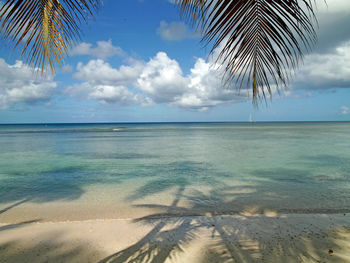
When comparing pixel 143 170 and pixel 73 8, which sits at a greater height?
pixel 73 8

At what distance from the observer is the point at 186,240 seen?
4531 mm

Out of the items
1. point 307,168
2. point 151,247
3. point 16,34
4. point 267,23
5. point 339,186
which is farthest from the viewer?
point 307,168

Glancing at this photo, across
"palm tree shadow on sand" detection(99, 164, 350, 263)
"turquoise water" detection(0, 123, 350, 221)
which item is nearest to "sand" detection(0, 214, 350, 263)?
"palm tree shadow on sand" detection(99, 164, 350, 263)

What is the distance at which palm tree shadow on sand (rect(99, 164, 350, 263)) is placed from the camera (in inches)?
155

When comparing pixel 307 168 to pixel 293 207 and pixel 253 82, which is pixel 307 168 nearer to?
pixel 293 207

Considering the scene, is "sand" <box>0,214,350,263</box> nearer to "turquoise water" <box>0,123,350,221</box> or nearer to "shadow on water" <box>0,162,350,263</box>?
"shadow on water" <box>0,162,350,263</box>

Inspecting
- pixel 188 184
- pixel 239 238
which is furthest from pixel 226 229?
pixel 188 184

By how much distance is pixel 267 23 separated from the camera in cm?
168

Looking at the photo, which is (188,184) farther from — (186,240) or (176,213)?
(186,240)

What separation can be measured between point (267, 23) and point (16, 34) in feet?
7.05

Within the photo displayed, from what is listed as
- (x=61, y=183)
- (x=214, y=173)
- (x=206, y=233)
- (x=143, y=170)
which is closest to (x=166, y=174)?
(x=143, y=170)

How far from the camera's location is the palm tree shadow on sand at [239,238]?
12.9 feet

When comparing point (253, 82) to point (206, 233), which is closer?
point (253, 82)

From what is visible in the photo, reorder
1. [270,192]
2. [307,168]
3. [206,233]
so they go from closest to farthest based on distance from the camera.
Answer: [206,233] < [270,192] < [307,168]
